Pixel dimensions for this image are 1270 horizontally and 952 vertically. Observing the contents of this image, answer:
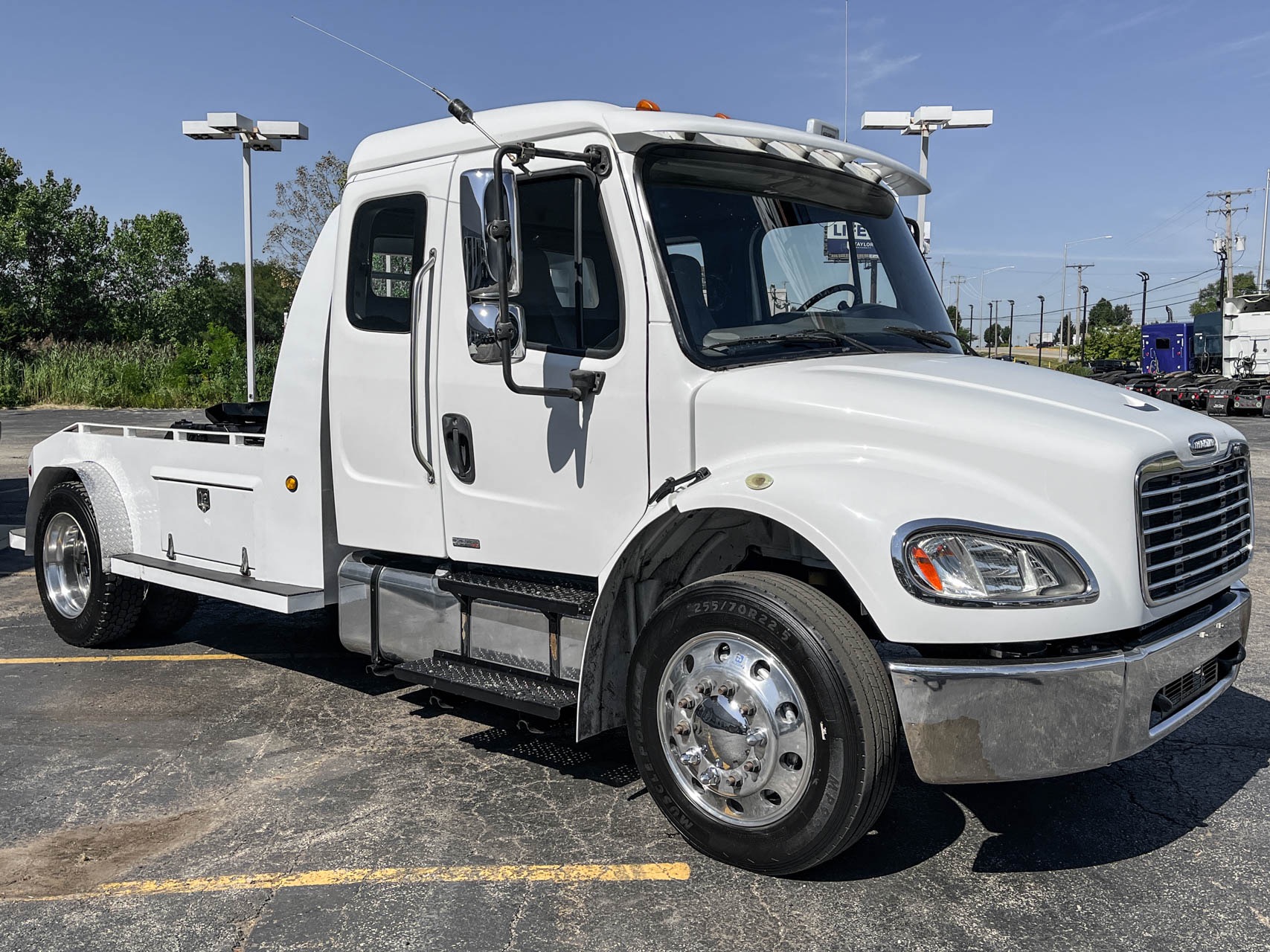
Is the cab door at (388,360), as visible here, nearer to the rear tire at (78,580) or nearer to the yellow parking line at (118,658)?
the yellow parking line at (118,658)

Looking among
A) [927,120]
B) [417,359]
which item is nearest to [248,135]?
[927,120]

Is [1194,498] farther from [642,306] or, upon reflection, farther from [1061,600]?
[642,306]

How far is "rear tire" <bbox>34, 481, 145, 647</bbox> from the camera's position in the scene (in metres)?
6.63

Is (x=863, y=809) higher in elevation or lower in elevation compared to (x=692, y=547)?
lower

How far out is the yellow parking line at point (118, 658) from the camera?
21.8ft

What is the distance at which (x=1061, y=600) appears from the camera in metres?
3.28

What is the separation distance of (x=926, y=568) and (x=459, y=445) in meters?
2.19

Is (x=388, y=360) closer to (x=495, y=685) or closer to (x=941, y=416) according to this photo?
(x=495, y=685)

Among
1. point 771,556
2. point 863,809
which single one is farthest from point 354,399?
point 863,809

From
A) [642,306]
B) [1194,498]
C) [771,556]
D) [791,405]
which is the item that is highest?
[642,306]

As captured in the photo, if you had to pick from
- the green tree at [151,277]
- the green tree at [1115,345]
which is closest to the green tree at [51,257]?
the green tree at [151,277]

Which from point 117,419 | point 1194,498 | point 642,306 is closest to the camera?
point 1194,498

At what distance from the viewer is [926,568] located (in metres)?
3.32

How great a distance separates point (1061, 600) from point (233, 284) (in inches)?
2730
